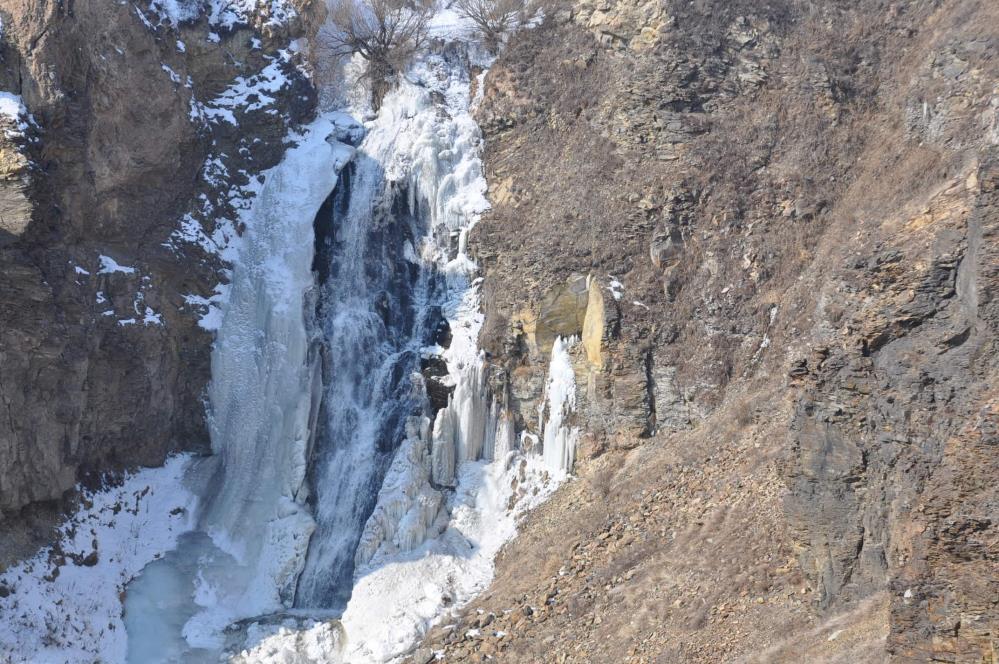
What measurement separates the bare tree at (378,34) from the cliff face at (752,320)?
2969 mm

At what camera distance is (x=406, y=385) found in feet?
68.2

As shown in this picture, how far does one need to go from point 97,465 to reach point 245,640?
485cm

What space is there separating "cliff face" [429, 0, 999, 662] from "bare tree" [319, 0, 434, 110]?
297 cm

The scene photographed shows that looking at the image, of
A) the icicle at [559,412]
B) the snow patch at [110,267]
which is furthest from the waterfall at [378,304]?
the snow patch at [110,267]

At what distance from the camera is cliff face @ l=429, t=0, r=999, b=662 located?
932 cm

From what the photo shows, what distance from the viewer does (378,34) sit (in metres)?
26.3

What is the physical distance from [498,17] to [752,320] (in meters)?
11.4

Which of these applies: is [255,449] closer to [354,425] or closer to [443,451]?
[354,425]

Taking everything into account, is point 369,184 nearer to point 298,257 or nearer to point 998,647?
point 298,257

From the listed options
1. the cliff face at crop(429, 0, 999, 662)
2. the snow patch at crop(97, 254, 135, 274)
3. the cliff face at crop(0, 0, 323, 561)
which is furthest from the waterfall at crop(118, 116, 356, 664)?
the cliff face at crop(429, 0, 999, 662)

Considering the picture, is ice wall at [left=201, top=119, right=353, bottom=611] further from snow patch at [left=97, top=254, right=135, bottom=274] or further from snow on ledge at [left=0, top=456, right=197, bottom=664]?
snow patch at [left=97, top=254, right=135, bottom=274]

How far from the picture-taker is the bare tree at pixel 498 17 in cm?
2533

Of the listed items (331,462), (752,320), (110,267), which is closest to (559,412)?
(752,320)

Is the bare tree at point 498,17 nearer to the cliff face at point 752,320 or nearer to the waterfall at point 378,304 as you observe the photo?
the cliff face at point 752,320
